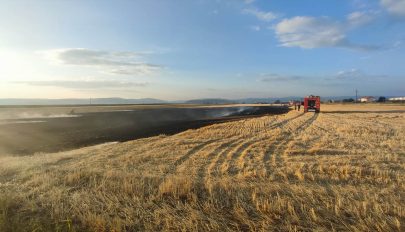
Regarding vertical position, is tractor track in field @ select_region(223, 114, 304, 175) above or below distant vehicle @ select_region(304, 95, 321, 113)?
below

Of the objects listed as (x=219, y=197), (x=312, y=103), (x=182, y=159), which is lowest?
(x=182, y=159)

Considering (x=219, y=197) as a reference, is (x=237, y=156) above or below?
below

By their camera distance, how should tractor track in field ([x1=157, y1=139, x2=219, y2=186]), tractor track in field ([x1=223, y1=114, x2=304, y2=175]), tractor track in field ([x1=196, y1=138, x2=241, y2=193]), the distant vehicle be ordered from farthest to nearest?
the distant vehicle
tractor track in field ([x1=223, y1=114, x2=304, y2=175])
tractor track in field ([x1=157, y1=139, x2=219, y2=186])
tractor track in field ([x1=196, y1=138, x2=241, y2=193])

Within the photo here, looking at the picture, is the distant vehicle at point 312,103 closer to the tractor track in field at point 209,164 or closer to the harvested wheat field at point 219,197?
the tractor track in field at point 209,164

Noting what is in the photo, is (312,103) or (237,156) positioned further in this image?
(312,103)

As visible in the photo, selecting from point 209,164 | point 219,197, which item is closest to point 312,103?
point 209,164

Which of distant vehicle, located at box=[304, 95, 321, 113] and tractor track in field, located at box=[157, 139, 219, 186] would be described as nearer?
tractor track in field, located at box=[157, 139, 219, 186]

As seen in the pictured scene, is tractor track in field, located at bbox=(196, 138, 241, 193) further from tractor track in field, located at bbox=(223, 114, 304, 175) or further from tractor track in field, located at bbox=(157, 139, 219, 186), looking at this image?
tractor track in field, located at bbox=(157, 139, 219, 186)

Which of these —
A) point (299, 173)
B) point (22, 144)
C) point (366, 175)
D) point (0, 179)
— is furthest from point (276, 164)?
point (22, 144)

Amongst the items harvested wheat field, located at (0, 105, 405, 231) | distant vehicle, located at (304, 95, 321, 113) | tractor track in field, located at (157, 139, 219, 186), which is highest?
distant vehicle, located at (304, 95, 321, 113)

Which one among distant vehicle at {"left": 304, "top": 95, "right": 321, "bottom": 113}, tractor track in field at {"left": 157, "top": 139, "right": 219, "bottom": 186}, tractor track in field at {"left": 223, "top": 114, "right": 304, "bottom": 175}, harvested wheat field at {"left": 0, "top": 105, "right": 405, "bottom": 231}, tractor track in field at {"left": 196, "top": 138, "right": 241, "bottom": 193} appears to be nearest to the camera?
harvested wheat field at {"left": 0, "top": 105, "right": 405, "bottom": 231}

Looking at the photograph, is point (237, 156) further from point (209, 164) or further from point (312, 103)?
point (312, 103)

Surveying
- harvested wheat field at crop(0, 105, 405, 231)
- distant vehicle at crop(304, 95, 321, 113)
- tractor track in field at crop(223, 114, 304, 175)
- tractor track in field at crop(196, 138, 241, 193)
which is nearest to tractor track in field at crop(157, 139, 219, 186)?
harvested wheat field at crop(0, 105, 405, 231)

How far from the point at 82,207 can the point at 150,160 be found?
22.0 ft
